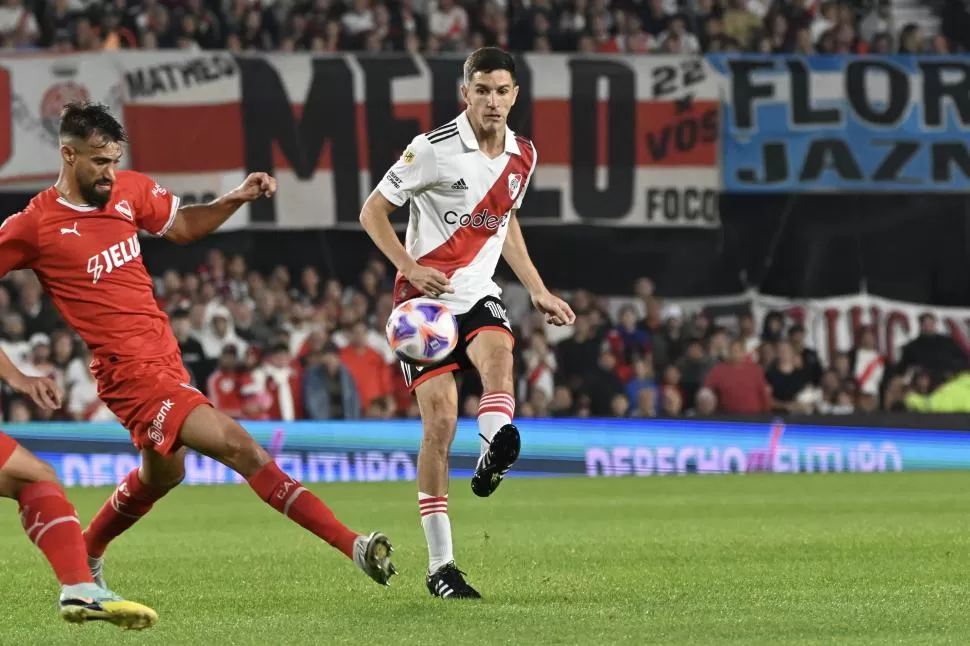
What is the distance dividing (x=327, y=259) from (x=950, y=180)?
25.2ft

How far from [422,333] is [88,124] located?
5.85 feet

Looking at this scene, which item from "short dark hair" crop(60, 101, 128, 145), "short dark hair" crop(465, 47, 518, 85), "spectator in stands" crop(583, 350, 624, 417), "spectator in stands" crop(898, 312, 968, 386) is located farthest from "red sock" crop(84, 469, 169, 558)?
"spectator in stands" crop(898, 312, 968, 386)

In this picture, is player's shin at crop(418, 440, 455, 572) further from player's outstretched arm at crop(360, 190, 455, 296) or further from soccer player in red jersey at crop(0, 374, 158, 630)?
soccer player in red jersey at crop(0, 374, 158, 630)

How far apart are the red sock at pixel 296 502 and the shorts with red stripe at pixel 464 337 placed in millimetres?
1037

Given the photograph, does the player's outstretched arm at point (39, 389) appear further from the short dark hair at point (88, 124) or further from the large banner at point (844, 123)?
the large banner at point (844, 123)

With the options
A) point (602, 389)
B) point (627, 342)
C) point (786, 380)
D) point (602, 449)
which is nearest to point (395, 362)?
point (602, 389)

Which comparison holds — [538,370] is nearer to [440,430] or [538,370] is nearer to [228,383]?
[228,383]

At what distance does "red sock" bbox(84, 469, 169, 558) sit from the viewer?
789 centimetres

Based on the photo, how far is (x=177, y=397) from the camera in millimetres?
7172

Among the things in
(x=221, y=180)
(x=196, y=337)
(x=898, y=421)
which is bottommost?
(x=898, y=421)

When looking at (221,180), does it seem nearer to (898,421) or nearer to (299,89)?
(299,89)

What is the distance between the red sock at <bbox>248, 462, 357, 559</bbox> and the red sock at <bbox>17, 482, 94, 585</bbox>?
959 mm

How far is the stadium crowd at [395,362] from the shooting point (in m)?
17.6

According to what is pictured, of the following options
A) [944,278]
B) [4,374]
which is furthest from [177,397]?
[944,278]
